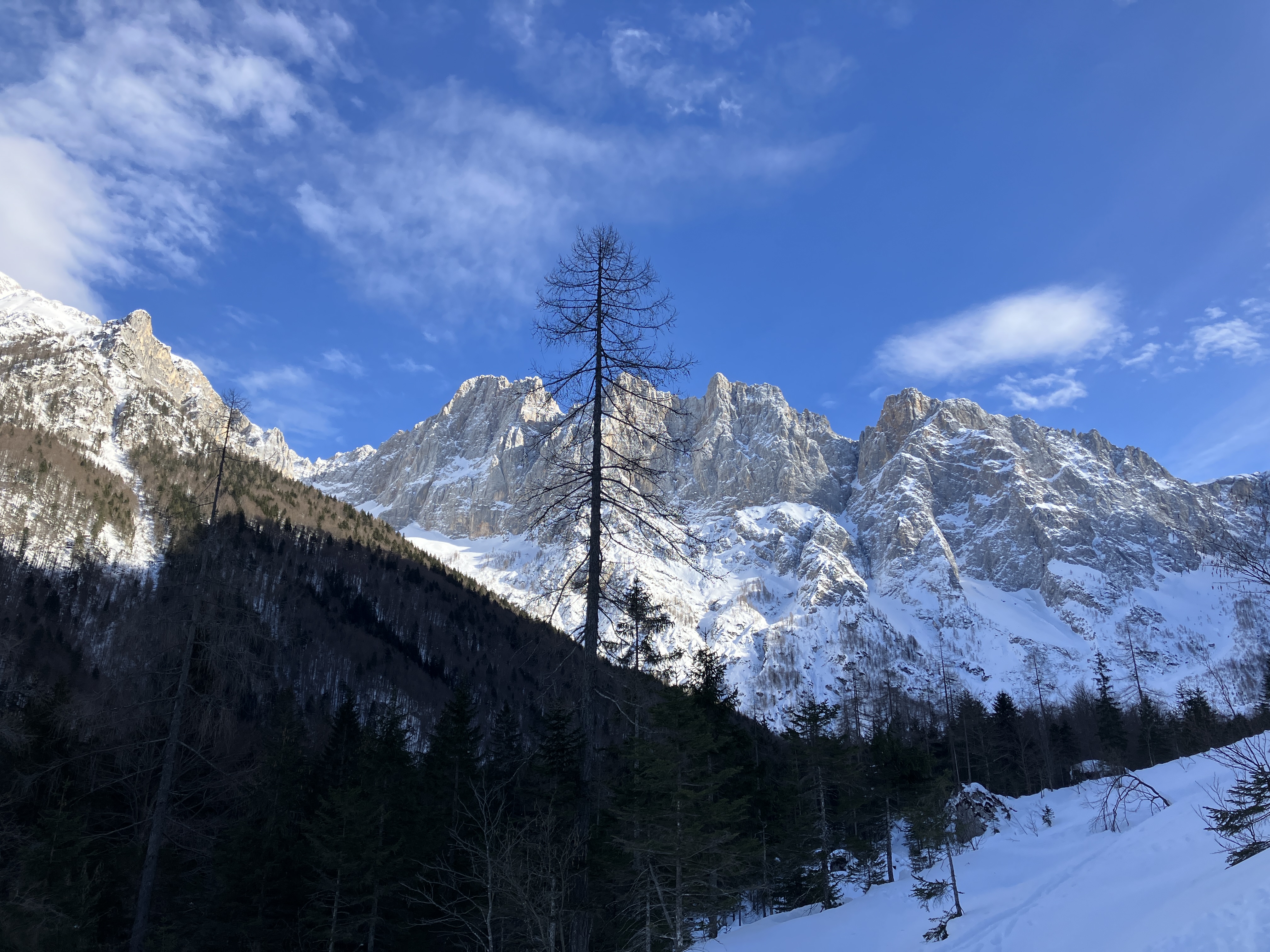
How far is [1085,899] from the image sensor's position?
548 inches

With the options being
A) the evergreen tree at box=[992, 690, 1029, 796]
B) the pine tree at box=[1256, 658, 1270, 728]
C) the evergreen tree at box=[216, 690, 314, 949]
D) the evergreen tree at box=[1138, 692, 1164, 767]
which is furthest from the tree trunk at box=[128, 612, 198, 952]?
the evergreen tree at box=[1138, 692, 1164, 767]

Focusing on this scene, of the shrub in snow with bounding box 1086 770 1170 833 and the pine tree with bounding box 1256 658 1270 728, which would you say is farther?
the pine tree with bounding box 1256 658 1270 728

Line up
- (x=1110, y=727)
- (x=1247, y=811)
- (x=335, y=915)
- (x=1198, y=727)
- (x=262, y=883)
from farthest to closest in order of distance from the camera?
(x=1110, y=727) < (x=262, y=883) < (x=335, y=915) < (x=1198, y=727) < (x=1247, y=811)

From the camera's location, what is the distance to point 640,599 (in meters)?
21.0

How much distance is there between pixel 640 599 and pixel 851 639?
18727cm

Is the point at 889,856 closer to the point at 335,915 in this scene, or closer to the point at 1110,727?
the point at 335,915

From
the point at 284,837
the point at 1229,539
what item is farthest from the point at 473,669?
the point at 1229,539

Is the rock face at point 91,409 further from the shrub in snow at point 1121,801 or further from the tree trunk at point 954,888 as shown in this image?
the shrub in snow at point 1121,801

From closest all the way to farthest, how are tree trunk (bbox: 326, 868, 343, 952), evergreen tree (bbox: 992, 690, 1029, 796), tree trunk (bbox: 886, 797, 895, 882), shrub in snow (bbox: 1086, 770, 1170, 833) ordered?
shrub in snow (bbox: 1086, 770, 1170, 833), tree trunk (bbox: 326, 868, 343, 952), tree trunk (bbox: 886, 797, 895, 882), evergreen tree (bbox: 992, 690, 1029, 796)

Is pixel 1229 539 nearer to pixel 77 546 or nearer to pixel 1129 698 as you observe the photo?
pixel 77 546

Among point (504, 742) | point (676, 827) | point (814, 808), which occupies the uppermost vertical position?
point (504, 742)

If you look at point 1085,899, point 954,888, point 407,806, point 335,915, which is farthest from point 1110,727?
point 335,915

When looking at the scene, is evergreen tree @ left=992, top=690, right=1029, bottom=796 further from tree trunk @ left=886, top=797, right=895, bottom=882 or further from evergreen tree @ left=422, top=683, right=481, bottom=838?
evergreen tree @ left=422, top=683, right=481, bottom=838

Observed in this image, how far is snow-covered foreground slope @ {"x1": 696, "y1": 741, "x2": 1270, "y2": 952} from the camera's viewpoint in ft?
22.9
